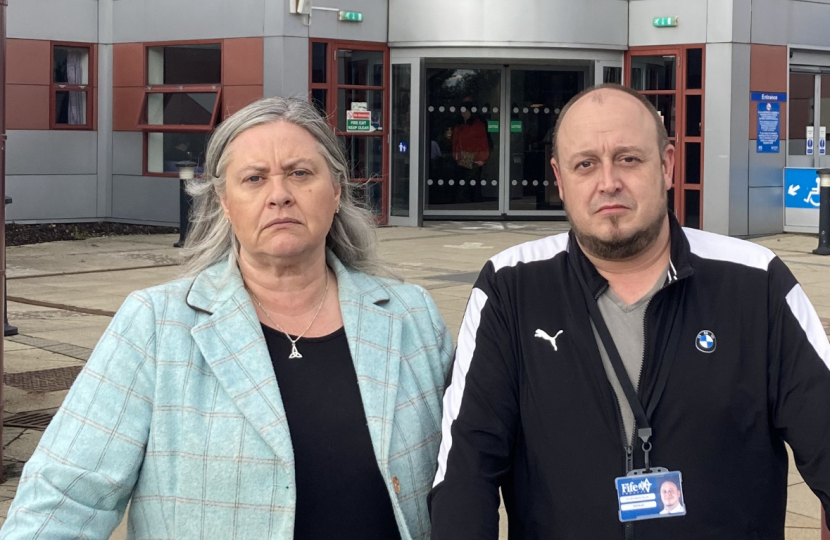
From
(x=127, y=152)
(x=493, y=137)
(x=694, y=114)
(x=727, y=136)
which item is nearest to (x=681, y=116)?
(x=694, y=114)

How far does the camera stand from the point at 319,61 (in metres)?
17.7

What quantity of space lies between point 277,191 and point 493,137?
1731cm

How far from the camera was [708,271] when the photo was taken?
8.83 feet

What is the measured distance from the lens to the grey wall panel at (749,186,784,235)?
1761cm

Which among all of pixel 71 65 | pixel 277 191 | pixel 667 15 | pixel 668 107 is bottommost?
pixel 277 191

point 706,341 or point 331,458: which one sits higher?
point 706,341

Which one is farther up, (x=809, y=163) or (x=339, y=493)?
(x=809, y=163)

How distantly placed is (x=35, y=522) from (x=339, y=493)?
646 mm

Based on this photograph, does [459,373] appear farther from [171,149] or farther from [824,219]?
[171,149]

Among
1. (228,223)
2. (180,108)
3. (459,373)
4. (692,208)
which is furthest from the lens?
(180,108)

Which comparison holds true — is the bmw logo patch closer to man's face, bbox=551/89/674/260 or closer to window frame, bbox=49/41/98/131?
man's face, bbox=551/89/674/260

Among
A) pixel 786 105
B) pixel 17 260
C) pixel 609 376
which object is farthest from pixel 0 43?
pixel 786 105

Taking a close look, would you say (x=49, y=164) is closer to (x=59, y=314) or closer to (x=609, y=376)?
(x=59, y=314)

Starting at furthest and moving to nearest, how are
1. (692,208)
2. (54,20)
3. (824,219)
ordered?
1. (54,20)
2. (692,208)
3. (824,219)
